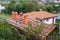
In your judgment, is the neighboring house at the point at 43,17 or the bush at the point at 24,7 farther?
the bush at the point at 24,7

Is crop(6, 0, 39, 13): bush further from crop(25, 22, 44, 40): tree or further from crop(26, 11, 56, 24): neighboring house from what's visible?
crop(25, 22, 44, 40): tree

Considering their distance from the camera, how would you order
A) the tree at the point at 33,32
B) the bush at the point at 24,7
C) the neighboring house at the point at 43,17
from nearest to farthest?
the tree at the point at 33,32, the neighboring house at the point at 43,17, the bush at the point at 24,7

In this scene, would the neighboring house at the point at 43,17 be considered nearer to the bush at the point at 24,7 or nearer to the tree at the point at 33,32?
the bush at the point at 24,7

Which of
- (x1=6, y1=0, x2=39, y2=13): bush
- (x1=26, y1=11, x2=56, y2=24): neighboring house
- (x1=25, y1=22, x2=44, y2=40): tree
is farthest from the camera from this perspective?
(x1=6, y1=0, x2=39, y2=13): bush

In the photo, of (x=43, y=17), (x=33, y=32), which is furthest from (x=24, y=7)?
(x=33, y=32)

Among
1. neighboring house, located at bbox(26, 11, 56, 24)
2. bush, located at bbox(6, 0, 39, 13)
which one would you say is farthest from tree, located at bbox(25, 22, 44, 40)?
bush, located at bbox(6, 0, 39, 13)

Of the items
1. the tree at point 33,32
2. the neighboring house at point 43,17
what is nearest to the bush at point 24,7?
the neighboring house at point 43,17

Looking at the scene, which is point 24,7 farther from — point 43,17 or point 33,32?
point 33,32

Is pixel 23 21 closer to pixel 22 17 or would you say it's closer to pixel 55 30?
pixel 22 17

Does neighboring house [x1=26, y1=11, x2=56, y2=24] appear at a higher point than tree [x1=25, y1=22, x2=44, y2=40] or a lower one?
lower

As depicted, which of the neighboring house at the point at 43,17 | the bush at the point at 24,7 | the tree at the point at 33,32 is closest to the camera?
the tree at the point at 33,32

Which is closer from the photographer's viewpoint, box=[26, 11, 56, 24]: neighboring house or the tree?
the tree

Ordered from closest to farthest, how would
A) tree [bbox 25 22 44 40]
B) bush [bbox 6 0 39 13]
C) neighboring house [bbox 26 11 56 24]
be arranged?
1. tree [bbox 25 22 44 40]
2. neighboring house [bbox 26 11 56 24]
3. bush [bbox 6 0 39 13]
